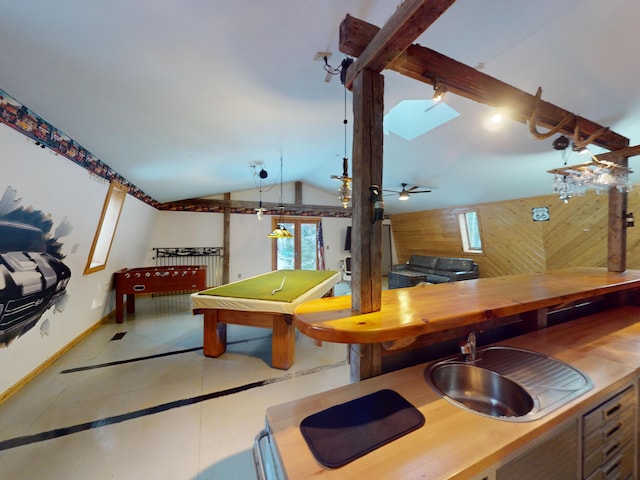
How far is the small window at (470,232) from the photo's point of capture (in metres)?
6.57

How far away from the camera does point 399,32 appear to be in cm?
84

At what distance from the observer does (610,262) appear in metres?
2.31

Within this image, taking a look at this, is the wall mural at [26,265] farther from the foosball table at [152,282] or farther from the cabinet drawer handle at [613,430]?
the cabinet drawer handle at [613,430]

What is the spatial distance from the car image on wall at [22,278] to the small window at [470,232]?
7.55 m

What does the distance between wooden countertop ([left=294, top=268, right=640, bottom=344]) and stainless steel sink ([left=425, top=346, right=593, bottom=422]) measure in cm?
28

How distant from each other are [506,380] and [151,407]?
262 cm

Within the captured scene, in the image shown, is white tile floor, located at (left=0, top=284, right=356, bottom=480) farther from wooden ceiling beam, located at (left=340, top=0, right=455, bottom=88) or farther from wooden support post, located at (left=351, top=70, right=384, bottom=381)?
wooden ceiling beam, located at (left=340, top=0, right=455, bottom=88)

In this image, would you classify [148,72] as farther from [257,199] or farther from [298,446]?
[257,199]

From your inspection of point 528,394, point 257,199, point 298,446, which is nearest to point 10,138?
point 298,446

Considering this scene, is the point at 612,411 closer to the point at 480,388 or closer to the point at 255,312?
the point at 480,388

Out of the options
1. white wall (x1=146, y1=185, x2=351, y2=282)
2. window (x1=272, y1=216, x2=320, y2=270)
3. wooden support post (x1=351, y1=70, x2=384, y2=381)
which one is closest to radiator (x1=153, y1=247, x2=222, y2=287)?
white wall (x1=146, y1=185, x2=351, y2=282)

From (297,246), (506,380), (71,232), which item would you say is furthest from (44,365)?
(297,246)

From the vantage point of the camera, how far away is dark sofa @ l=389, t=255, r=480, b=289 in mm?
6230

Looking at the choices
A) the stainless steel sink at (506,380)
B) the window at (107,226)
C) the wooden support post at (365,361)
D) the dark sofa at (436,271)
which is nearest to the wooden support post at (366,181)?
the wooden support post at (365,361)
